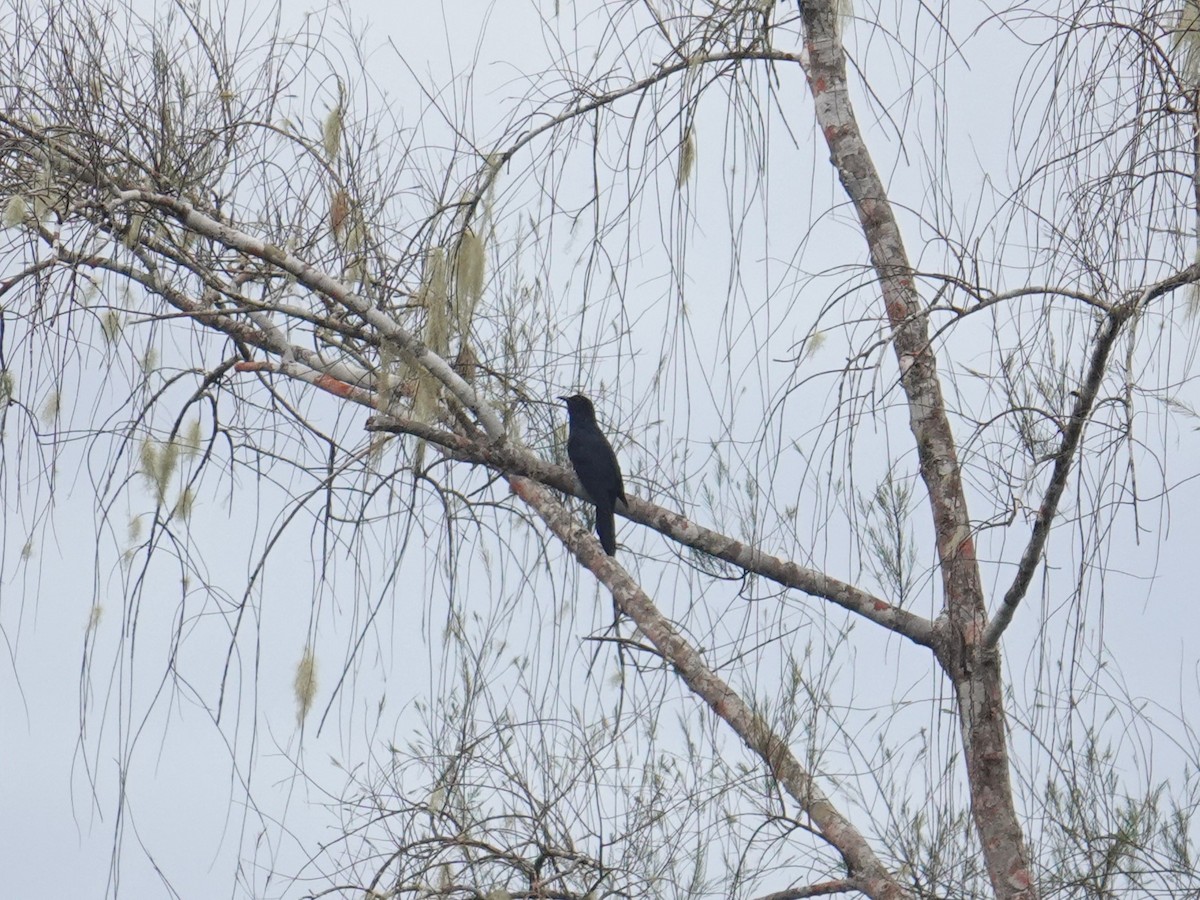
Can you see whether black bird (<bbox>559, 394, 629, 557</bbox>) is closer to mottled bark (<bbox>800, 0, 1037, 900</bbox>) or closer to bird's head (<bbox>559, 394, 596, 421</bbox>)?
bird's head (<bbox>559, 394, 596, 421</bbox>)

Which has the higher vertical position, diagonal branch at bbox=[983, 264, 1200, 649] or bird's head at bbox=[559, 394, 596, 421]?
bird's head at bbox=[559, 394, 596, 421]

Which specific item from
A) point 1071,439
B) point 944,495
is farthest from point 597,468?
point 1071,439

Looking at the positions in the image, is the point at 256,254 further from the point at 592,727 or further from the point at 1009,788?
the point at 1009,788

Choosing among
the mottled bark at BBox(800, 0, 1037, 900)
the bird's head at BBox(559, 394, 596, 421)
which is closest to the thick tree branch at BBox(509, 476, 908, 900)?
the mottled bark at BBox(800, 0, 1037, 900)

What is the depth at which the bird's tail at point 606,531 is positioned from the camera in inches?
133

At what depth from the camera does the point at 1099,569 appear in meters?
1.54

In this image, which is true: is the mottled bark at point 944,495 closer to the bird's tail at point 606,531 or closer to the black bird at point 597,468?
the black bird at point 597,468

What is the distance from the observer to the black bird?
289 cm

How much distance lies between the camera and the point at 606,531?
3562 millimetres

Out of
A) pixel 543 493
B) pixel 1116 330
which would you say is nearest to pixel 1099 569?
pixel 1116 330

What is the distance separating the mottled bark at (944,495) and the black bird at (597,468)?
608mm

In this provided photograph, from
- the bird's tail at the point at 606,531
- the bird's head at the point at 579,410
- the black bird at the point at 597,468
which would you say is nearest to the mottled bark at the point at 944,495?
the black bird at the point at 597,468

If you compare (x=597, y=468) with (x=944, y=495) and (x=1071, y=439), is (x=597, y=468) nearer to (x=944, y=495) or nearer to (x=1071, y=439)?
(x=944, y=495)

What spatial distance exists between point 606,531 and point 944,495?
1319mm
